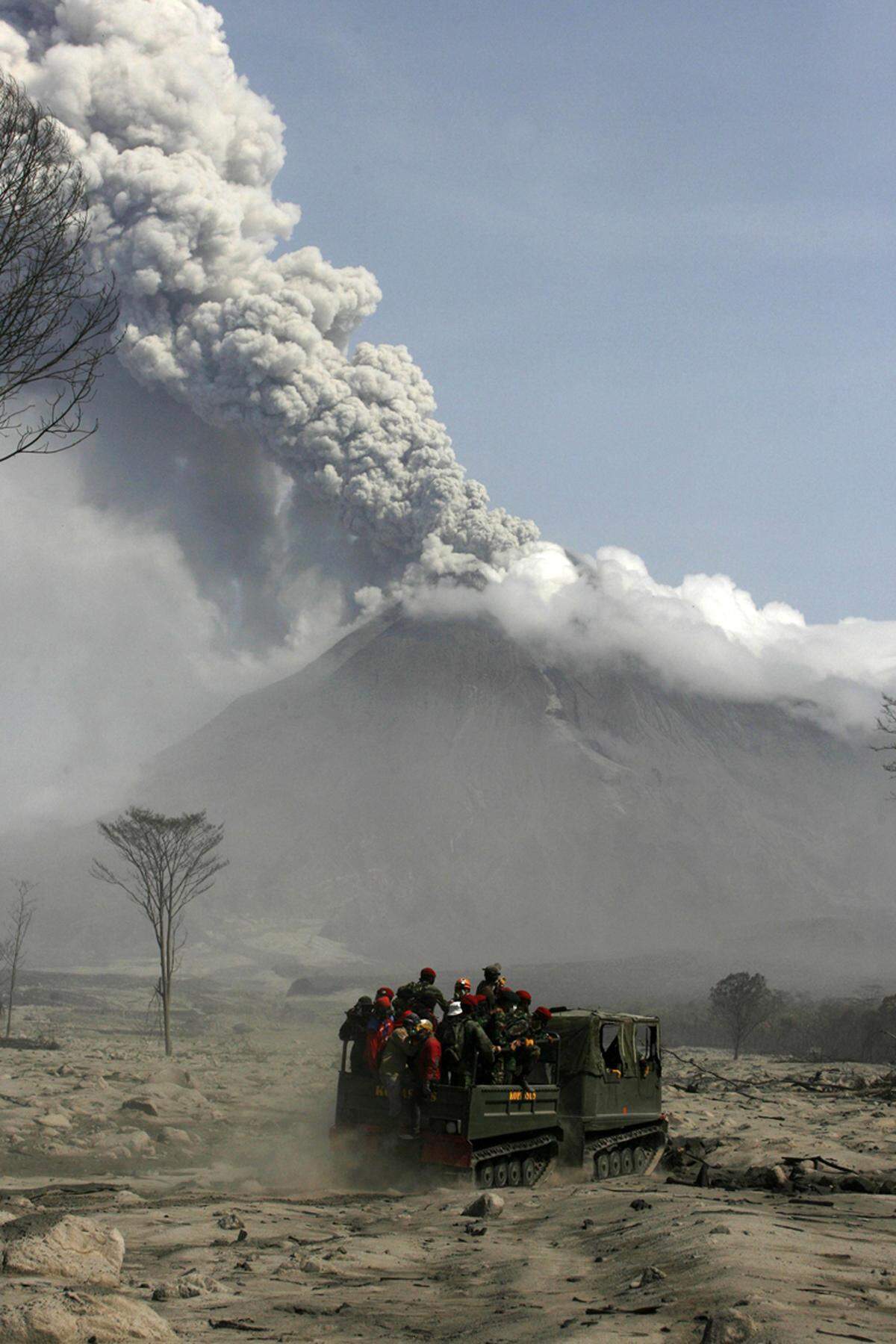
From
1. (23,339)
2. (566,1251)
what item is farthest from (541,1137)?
(23,339)

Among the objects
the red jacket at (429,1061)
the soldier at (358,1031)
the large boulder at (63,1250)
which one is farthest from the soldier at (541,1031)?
the large boulder at (63,1250)

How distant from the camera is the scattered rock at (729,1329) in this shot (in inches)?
206

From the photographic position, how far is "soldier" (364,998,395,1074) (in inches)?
511

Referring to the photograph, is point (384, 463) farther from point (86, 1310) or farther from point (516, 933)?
point (86, 1310)

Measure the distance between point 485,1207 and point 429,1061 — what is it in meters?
2.07

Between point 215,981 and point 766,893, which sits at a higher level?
point 766,893

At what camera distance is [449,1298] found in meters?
6.75

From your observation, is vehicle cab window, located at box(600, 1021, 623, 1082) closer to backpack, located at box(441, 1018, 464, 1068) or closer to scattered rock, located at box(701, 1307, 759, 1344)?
backpack, located at box(441, 1018, 464, 1068)

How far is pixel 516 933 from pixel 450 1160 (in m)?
173

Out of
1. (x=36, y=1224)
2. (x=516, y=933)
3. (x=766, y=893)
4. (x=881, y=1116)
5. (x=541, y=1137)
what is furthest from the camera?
(x=766, y=893)

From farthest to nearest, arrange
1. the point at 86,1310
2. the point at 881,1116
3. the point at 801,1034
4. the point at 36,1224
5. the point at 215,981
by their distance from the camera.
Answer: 1. the point at 215,981
2. the point at 801,1034
3. the point at 881,1116
4. the point at 36,1224
5. the point at 86,1310

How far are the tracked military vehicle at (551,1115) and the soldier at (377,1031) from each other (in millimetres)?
223

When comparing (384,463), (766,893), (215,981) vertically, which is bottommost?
(215,981)

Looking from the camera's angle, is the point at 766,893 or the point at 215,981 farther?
the point at 766,893
